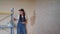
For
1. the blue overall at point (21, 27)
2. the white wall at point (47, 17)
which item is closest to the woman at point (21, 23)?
the blue overall at point (21, 27)

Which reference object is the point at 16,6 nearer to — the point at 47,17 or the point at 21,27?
the point at 21,27

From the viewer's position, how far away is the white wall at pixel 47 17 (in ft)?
6.15

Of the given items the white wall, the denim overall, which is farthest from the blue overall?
the white wall

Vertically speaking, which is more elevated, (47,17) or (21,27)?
(47,17)

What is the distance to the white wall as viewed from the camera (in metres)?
1.87

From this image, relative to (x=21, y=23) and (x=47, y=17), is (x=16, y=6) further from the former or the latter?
(x=47, y=17)

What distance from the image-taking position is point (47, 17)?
189cm

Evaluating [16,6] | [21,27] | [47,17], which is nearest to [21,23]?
[21,27]

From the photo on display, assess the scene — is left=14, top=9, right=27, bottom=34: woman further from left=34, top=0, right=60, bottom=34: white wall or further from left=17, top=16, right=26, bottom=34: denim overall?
left=34, top=0, right=60, bottom=34: white wall

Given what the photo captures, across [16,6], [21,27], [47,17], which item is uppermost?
[16,6]

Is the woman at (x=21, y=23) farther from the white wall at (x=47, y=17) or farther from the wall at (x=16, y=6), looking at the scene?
the white wall at (x=47, y=17)

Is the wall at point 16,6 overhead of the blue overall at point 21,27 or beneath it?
overhead

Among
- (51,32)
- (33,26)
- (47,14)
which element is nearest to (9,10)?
(33,26)

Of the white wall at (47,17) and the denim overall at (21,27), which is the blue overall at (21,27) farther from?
the white wall at (47,17)
